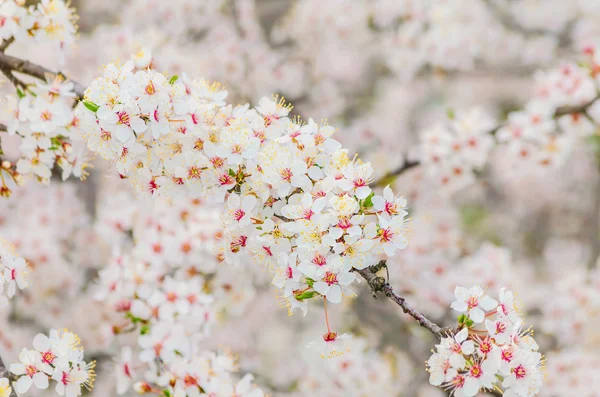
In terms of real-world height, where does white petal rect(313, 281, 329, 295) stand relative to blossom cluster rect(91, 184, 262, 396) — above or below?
below

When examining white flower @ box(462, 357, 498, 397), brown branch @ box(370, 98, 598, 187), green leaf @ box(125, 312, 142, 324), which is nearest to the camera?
white flower @ box(462, 357, 498, 397)

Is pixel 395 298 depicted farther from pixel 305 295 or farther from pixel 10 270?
pixel 10 270

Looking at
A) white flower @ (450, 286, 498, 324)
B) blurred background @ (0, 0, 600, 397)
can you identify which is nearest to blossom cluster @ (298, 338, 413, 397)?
blurred background @ (0, 0, 600, 397)

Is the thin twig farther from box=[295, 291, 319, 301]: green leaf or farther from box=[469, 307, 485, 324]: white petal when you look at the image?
box=[469, 307, 485, 324]: white petal

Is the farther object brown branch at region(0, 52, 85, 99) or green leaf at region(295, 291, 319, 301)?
brown branch at region(0, 52, 85, 99)

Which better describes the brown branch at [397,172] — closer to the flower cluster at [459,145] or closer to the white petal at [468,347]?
the flower cluster at [459,145]

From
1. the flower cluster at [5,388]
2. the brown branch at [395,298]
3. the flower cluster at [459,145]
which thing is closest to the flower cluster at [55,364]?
the flower cluster at [5,388]
